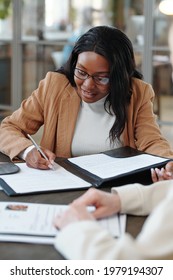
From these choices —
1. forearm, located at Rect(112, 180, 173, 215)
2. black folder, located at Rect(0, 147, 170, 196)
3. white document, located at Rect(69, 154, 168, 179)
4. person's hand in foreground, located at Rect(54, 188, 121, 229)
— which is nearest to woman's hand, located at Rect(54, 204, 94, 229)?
person's hand in foreground, located at Rect(54, 188, 121, 229)

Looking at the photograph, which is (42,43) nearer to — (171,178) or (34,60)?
(34,60)

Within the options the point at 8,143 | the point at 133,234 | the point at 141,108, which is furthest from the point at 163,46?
the point at 133,234

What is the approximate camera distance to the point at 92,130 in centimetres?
Answer: 194

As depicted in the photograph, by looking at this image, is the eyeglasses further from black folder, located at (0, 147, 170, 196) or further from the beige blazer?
black folder, located at (0, 147, 170, 196)

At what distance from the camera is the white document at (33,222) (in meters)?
1.04

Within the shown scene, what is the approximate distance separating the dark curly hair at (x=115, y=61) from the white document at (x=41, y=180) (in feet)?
1.48

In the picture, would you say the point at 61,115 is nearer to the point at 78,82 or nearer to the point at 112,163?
the point at 78,82

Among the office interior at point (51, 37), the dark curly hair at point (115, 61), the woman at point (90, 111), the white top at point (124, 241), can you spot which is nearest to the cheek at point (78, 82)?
the woman at point (90, 111)

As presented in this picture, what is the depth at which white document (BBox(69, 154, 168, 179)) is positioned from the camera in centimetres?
149

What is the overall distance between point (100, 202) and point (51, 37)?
409cm

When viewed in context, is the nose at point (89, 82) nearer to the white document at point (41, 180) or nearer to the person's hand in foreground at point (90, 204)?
the white document at point (41, 180)

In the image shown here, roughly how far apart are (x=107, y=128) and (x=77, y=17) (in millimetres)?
3380

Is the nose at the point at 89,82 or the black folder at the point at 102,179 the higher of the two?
the nose at the point at 89,82

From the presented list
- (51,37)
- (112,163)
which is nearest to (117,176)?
(112,163)
